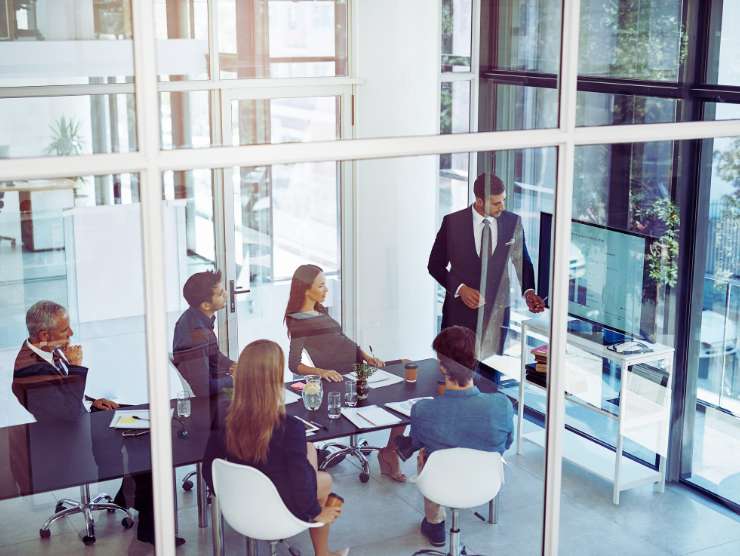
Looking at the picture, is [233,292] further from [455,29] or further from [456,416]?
[455,29]

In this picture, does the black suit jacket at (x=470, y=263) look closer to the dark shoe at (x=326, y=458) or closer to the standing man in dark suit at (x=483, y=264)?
the standing man in dark suit at (x=483, y=264)

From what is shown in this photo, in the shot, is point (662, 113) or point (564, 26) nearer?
point (564, 26)

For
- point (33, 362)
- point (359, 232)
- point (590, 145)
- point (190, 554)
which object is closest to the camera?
point (33, 362)

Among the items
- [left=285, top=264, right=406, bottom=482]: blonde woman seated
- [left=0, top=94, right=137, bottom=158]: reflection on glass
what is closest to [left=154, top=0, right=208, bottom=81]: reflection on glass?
[left=0, top=94, right=137, bottom=158]: reflection on glass

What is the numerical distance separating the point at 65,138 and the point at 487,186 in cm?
141

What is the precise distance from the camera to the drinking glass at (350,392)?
10.1ft

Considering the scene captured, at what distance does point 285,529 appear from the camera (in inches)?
115

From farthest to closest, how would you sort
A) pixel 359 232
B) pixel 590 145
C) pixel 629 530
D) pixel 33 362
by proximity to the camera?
pixel 629 530
pixel 590 145
pixel 359 232
pixel 33 362

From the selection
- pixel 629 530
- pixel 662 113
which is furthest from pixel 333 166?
pixel 629 530

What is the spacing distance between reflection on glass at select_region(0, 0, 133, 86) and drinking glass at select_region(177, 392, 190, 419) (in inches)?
36.5

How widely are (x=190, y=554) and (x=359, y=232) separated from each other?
1.15m

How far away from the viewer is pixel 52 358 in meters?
2.60

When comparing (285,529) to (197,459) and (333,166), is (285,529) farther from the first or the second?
(333,166)

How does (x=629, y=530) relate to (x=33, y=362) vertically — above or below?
below
